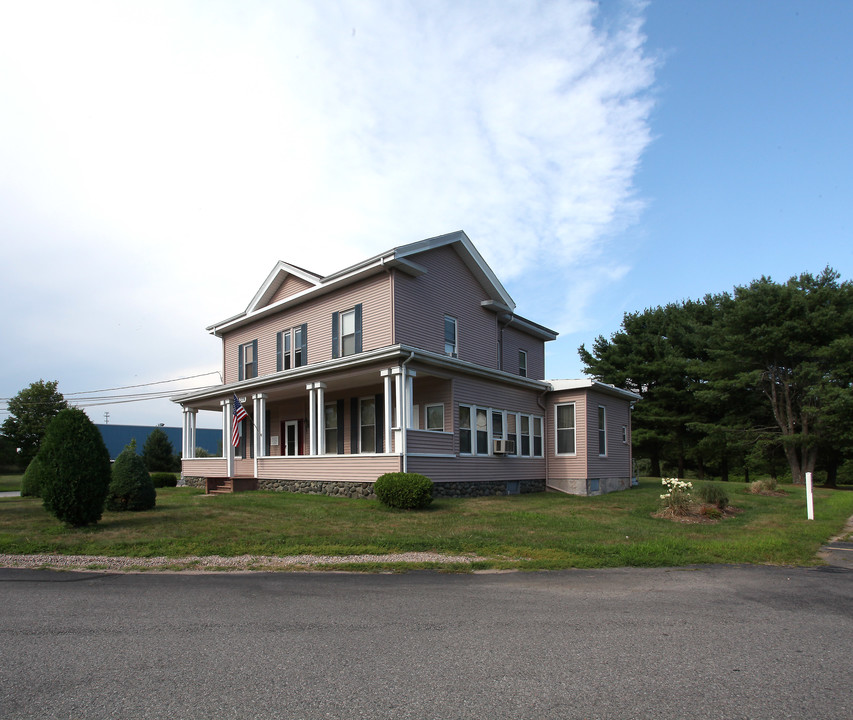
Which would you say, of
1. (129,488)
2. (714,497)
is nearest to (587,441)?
(714,497)

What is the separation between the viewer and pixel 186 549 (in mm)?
9352

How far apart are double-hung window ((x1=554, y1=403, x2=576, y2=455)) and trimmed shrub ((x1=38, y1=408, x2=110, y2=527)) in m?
14.5

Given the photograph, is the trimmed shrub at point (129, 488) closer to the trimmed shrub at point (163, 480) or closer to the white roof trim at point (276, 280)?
the white roof trim at point (276, 280)

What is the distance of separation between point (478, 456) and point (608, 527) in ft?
22.5

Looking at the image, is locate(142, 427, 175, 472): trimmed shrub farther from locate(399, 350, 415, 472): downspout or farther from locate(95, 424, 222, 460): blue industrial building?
locate(399, 350, 415, 472): downspout

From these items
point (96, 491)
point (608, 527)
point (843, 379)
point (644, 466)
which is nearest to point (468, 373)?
point (608, 527)

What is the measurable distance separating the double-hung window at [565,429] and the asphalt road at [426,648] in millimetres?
13308

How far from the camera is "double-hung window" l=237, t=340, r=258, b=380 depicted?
24.0 meters

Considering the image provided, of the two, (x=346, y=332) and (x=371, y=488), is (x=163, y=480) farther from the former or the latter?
(x=371, y=488)

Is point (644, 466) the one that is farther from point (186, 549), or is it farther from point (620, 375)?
point (186, 549)

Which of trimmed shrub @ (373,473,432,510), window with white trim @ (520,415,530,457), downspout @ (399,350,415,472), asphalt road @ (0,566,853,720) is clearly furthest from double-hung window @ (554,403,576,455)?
asphalt road @ (0,566,853,720)

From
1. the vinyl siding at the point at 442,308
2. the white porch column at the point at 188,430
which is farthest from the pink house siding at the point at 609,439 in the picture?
the white porch column at the point at 188,430

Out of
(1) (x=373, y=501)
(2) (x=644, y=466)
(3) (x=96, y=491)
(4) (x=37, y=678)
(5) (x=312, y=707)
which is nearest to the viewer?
(5) (x=312, y=707)

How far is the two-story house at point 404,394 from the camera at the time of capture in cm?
1742
